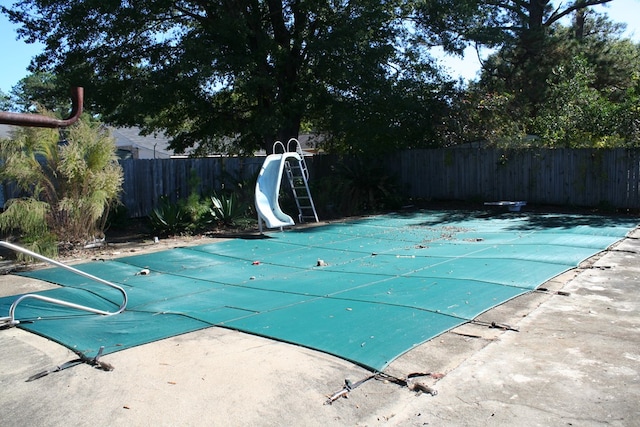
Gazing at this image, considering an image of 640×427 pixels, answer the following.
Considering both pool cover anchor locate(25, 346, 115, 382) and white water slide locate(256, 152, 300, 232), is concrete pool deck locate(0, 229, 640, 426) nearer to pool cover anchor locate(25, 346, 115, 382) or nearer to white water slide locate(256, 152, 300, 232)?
pool cover anchor locate(25, 346, 115, 382)

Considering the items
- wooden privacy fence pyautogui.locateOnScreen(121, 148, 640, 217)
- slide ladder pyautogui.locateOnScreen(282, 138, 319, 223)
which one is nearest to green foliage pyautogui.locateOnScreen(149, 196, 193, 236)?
wooden privacy fence pyautogui.locateOnScreen(121, 148, 640, 217)

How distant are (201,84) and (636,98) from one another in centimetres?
1143

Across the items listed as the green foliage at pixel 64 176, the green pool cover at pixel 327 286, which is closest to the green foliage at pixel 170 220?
the green foliage at pixel 64 176

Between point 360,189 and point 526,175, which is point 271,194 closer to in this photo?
point 360,189

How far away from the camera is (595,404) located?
3.68 metres

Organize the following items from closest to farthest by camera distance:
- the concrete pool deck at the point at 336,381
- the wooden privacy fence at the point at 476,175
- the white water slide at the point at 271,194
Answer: the concrete pool deck at the point at 336,381
the white water slide at the point at 271,194
the wooden privacy fence at the point at 476,175

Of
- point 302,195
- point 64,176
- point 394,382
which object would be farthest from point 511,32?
point 394,382

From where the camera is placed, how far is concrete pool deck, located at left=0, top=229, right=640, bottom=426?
3.61m

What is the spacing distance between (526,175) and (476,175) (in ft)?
4.98

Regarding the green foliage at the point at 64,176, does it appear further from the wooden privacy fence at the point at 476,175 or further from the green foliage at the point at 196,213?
the wooden privacy fence at the point at 476,175

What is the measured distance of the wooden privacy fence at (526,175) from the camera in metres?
14.8

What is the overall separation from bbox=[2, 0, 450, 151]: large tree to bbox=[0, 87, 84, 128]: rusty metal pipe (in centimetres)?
1209

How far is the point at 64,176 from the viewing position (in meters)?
10.2

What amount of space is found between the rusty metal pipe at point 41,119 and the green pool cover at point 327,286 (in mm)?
2484
